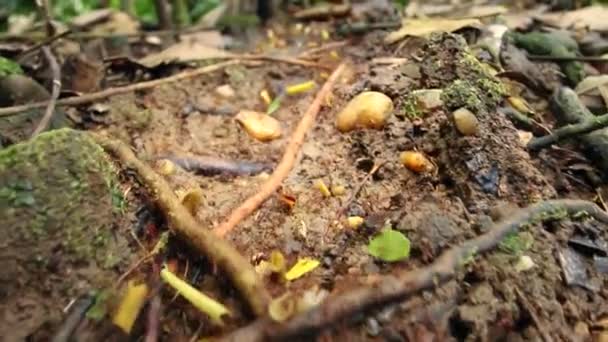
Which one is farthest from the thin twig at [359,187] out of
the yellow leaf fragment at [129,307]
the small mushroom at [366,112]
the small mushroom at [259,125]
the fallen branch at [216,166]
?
the yellow leaf fragment at [129,307]

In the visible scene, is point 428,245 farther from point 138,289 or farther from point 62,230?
point 62,230

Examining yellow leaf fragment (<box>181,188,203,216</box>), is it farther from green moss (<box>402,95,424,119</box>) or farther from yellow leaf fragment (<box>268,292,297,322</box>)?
green moss (<box>402,95,424,119</box>)

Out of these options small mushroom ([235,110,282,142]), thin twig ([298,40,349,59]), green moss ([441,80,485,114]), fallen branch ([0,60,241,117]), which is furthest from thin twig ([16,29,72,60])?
green moss ([441,80,485,114])

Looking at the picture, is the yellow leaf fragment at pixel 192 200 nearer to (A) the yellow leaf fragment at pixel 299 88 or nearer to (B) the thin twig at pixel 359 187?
(B) the thin twig at pixel 359 187

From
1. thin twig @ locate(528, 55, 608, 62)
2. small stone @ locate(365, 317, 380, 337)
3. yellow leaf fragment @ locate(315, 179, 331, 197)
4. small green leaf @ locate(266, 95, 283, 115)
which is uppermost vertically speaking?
thin twig @ locate(528, 55, 608, 62)

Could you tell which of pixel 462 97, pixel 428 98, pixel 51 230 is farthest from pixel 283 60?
pixel 51 230

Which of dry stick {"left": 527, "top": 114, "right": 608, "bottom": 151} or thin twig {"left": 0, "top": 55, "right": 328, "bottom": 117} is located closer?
dry stick {"left": 527, "top": 114, "right": 608, "bottom": 151}
